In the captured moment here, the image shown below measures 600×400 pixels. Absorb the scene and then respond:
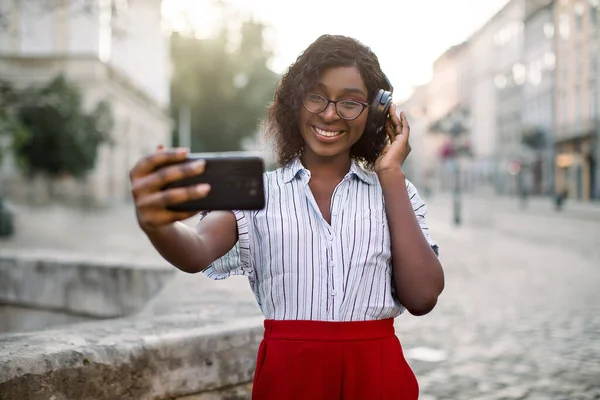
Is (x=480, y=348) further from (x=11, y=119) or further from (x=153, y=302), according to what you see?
(x=11, y=119)

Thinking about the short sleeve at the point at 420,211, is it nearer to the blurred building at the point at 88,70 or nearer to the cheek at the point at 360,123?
the cheek at the point at 360,123

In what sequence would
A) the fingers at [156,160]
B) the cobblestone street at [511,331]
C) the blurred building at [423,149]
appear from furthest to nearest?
the blurred building at [423,149], the cobblestone street at [511,331], the fingers at [156,160]

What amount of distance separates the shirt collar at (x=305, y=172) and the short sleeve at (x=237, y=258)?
19 centimetres

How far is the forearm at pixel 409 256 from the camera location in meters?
1.97

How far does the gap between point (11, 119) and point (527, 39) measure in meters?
53.3

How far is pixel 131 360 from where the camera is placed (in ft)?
9.65

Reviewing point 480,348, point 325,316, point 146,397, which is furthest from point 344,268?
point 480,348

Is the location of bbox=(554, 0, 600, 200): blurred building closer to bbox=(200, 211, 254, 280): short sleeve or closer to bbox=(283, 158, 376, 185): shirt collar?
bbox=(283, 158, 376, 185): shirt collar

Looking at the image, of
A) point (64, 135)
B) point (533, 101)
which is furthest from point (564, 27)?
point (64, 135)

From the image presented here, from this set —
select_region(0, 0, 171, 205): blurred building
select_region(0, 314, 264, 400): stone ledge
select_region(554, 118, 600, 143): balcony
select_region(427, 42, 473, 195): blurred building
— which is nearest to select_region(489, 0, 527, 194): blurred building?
select_region(427, 42, 473, 195): blurred building

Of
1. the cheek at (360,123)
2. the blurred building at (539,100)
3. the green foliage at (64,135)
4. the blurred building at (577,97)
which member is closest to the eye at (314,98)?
the cheek at (360,123)

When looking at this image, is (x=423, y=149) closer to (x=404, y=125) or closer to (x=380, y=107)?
(x=404, y=125)

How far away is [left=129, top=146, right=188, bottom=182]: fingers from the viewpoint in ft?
4.66

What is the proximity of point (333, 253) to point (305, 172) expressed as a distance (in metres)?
0.27
